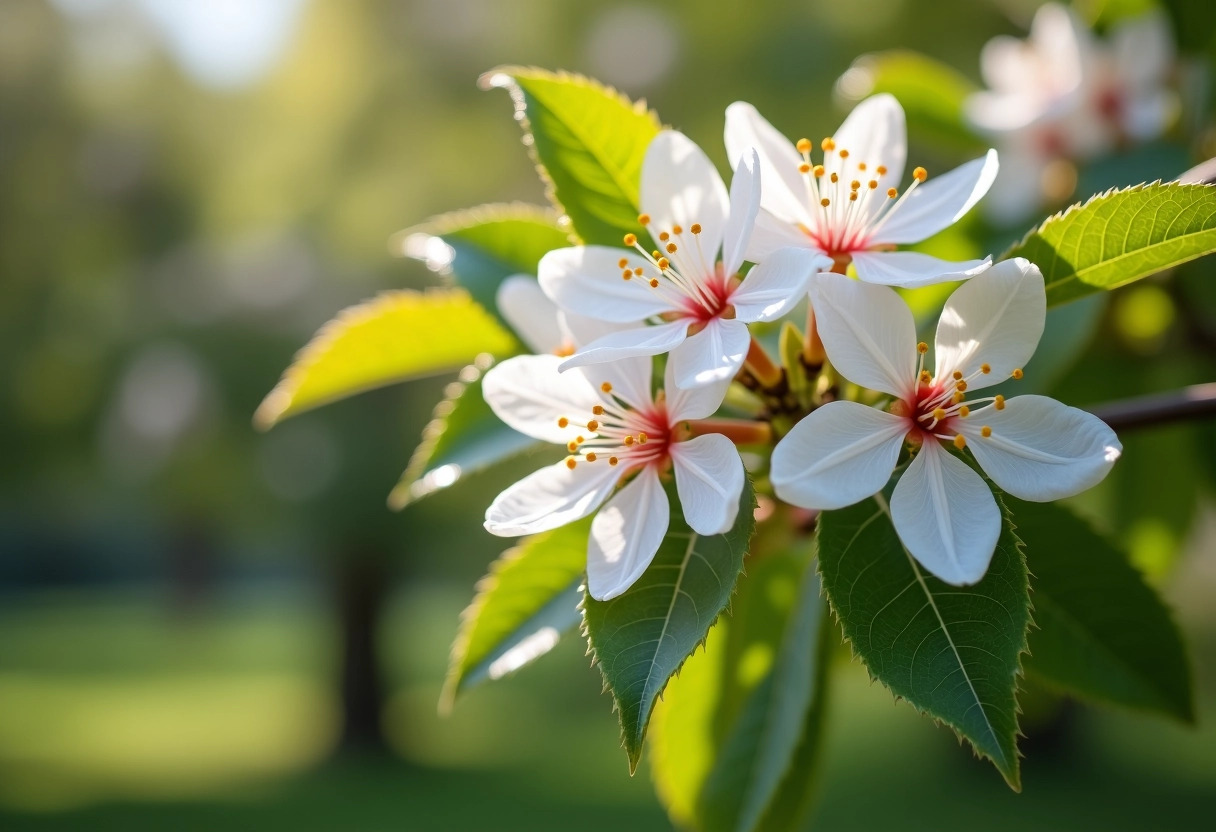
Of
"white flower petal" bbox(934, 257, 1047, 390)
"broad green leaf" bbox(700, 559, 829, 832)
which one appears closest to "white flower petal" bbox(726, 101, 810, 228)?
"white flower petal" bbox(934, 257, 1047, 390)

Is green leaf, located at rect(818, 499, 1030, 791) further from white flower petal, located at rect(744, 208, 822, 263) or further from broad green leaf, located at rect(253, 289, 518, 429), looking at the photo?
broad green leaf, located at rect(253, 289, 518, 429)

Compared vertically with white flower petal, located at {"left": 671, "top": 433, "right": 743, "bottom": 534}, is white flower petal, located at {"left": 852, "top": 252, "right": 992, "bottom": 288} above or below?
above

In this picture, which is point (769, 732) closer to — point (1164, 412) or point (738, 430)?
point (738, 430)

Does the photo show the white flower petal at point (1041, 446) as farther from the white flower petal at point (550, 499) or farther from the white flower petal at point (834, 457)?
the white flower petal at point (550, 499)

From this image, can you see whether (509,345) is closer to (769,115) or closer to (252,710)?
(769,115)

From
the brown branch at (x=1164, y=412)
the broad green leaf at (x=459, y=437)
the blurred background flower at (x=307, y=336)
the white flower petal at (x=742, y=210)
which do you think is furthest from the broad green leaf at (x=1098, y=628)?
the blurred background flower at (x=307, y=336)

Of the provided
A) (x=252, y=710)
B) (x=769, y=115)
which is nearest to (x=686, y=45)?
(x=769, y=115)
